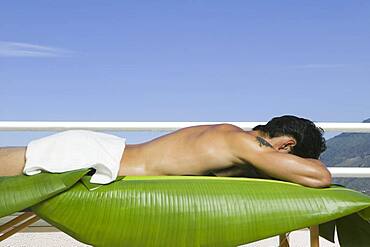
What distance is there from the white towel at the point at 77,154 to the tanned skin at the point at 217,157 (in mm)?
55

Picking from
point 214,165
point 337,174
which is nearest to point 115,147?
point 214,165

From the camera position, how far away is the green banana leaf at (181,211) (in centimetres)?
195

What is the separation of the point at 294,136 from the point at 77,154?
0.71 metres

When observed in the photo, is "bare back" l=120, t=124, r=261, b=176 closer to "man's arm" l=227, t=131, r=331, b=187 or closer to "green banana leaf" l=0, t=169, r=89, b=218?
"man's arm" l=227, t=131, r=331, b=187

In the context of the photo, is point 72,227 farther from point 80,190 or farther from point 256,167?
point 256,167

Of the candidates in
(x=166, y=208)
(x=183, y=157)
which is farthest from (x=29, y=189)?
(x=183, y=157)

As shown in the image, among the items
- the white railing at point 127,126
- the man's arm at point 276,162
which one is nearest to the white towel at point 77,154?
the man's arm at point 276,162

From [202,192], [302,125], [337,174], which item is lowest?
[337,174]

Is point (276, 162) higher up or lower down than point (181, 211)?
higher up

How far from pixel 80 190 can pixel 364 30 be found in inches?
622

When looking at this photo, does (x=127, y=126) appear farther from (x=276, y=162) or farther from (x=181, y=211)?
(x=181, y=211)

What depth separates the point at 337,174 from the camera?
151 inches

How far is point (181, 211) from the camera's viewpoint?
6.45 feet

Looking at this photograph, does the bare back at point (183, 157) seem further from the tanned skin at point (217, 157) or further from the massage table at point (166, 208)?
the massage table at point (166, 208)
